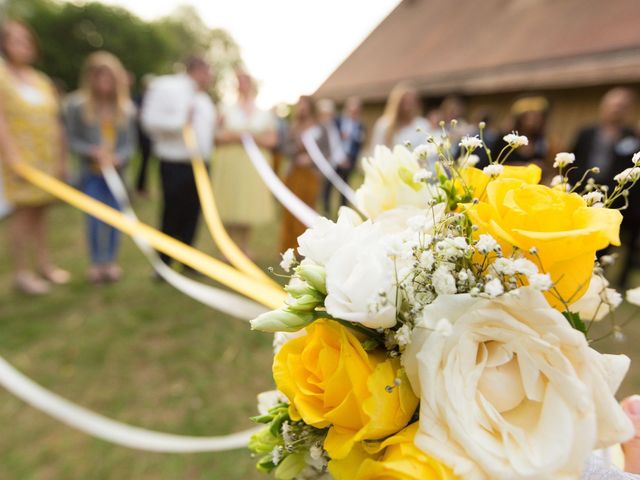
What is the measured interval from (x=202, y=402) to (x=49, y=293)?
2.40 metres

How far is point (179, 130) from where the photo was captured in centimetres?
433

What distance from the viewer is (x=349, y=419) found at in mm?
652

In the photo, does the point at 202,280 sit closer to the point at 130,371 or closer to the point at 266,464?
the point at 130,371

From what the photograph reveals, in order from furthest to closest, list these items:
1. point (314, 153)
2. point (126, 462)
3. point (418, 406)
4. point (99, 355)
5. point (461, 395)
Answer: point (314, 153)
point (99, 355)
point (126, 462)
point (418, 406)
point (461, 395)

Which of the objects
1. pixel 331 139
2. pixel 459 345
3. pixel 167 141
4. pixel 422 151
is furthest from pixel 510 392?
pixel 331 139

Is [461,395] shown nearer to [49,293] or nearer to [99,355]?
[99,355]

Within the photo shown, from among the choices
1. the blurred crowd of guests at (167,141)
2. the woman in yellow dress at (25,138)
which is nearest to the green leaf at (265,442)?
the blurred crowd of guests at (167,141)

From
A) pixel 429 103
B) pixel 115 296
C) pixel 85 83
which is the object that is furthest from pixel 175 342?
pixel 429 103

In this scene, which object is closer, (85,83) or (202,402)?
(202,402)

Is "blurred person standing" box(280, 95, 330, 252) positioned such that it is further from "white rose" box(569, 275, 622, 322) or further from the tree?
the tree

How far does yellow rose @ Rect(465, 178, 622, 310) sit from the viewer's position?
0.59m

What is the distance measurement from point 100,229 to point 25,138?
104 centimetres

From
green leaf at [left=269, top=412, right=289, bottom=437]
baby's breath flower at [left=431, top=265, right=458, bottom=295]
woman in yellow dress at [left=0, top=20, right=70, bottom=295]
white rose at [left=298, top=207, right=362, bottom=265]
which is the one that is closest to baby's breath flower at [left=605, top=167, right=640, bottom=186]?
baby's breath flower at [left=431, top=265, right=458, bottom=295]

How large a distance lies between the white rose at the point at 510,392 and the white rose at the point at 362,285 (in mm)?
57
